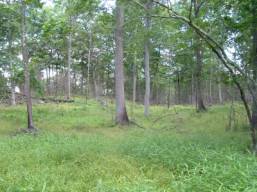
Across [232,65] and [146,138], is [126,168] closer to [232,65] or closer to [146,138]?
[232,65]

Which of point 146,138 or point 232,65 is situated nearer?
point 232,65

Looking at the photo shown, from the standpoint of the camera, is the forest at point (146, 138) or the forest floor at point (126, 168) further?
the forest at point (146, 138)

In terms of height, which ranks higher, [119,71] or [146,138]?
[119,71]

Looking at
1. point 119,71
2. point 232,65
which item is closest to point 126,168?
point 232,65

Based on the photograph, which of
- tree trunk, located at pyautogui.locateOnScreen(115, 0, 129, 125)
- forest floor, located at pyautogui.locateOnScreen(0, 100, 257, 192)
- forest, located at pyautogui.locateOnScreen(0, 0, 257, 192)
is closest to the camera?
forest floor, located at pyautogui.locateOnScreen(0, 100, 257, 192)

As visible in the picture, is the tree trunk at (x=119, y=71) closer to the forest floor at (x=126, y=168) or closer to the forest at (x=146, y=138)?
the forest at (x=146, y=138)

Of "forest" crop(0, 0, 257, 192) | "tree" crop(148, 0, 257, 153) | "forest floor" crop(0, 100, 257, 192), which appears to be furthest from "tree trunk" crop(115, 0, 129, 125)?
"tree" crop(148, 0, 257, 153)

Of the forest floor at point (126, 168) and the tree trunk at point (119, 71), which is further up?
the tree trunk at point (119, 71)

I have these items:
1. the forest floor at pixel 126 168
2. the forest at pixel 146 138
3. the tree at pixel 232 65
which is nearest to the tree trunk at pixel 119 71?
the forest at pixel 146 138

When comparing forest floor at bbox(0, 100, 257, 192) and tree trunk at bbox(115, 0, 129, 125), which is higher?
tree trunk at bbox(115, 0, 129, 125)

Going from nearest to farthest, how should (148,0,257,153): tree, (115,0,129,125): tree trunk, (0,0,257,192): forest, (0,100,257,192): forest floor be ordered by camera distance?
(0,100,257,192): forest floor < (0,0,257,192): forest < (148,0,257,153): tree < (115,0,129,125): tree trunk

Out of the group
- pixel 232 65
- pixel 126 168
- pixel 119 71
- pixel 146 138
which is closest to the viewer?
pixel 126 168

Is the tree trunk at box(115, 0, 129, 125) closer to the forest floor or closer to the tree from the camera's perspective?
the forest floor

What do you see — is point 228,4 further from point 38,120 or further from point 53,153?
point 38,120
